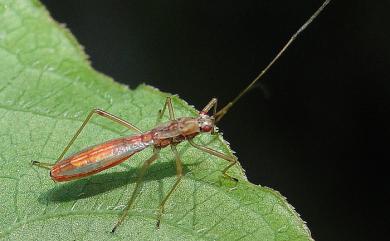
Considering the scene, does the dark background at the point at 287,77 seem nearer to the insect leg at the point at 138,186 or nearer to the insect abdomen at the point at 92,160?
the insect leg at the point at 138,186

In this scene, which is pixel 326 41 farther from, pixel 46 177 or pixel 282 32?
pixel 46 177

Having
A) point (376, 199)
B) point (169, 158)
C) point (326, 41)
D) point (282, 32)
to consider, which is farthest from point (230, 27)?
A: point (169, 158)

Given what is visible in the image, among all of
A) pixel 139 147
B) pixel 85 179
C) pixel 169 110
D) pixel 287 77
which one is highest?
pixel 287 77

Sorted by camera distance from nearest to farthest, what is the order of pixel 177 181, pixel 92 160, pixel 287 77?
pixel 177 181, pixel 92 160, pixel 287 77

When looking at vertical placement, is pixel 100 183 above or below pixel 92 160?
below

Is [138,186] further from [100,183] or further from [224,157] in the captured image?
[224,157]

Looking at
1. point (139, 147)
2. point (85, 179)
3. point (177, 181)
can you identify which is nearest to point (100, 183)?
point (85, 179)

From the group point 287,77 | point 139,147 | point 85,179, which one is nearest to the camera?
point 85,179

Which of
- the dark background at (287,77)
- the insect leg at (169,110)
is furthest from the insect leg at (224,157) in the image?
the dark background at (287,77)
